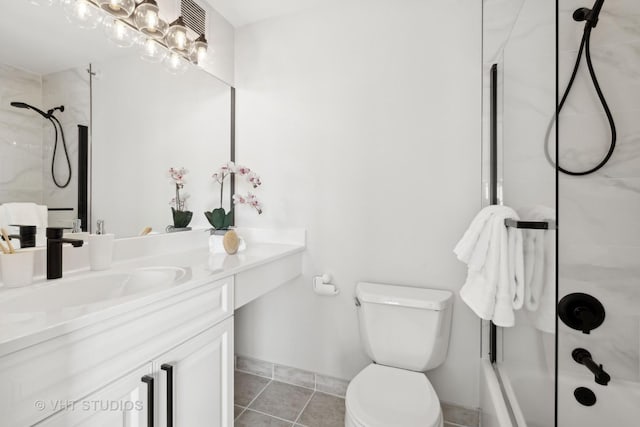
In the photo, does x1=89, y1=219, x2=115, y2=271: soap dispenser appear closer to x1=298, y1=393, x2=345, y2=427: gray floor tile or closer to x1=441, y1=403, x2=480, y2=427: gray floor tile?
x1=298, y1=393, x2=345, y2=427: gray floor tile

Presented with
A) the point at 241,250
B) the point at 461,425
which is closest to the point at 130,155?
the point at 241,250

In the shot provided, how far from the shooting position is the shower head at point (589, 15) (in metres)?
1.13

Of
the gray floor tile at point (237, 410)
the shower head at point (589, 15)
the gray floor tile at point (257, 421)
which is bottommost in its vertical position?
the gray floor tile at point (257, 421)

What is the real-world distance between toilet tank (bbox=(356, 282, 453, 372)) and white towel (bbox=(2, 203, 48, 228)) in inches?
54.1

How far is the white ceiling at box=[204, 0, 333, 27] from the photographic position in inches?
68.6

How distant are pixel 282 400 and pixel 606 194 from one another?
1.94 m

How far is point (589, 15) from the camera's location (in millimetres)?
1159

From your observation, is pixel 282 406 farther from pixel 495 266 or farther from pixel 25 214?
pixel 25 214

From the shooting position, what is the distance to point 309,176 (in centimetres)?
178

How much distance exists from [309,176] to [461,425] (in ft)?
5.17

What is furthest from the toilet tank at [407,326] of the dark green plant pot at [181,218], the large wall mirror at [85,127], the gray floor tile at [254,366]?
the large wall mirror at [85,127]

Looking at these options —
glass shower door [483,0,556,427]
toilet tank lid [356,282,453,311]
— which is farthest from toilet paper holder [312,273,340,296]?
glass shower door [483,0,556,427]

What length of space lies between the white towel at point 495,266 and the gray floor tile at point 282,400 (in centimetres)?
114

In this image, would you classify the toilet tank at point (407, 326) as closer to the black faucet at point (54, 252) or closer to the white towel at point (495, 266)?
the white towel at point (495, 266)
